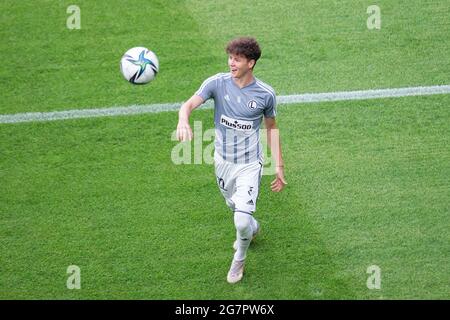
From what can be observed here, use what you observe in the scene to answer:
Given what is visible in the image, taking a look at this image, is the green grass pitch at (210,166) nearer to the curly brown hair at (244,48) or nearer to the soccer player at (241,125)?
the soccer player at (241,125)

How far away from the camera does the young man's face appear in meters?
6.97

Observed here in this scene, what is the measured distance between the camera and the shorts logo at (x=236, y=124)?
7168 mm

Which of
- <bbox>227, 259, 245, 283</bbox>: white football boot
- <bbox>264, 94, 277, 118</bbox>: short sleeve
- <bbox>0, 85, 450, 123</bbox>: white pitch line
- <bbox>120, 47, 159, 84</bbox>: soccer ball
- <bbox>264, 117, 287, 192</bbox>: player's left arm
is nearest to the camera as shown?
<bbox>264, 94, 277, 118</bbox>: short sleeve

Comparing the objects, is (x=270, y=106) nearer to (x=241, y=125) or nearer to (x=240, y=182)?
(x=241, y=125)

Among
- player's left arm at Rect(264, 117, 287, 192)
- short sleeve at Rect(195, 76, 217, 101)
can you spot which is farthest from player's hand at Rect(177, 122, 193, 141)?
player's left arm at Rect(264, 117, 287, 192)

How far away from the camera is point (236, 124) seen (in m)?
7.18

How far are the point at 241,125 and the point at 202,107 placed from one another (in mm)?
2566

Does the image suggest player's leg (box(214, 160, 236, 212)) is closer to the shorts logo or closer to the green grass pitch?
the shorts logo

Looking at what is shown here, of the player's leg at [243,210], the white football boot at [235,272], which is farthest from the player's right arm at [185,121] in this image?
the white football boot at [235,272]

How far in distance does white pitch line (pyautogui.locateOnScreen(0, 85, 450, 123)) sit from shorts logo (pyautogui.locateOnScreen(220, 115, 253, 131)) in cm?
245

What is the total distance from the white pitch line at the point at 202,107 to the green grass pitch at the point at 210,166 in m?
0.10

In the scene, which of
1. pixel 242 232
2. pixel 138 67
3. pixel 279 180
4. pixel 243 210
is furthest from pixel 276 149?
pixel 138 67

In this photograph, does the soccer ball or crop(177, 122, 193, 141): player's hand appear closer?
crop(177, 122, 193, 141): player's hand

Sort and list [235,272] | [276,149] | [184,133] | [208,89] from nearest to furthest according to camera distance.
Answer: [184,133] → [208,89] → [276,149] → [235,272]
